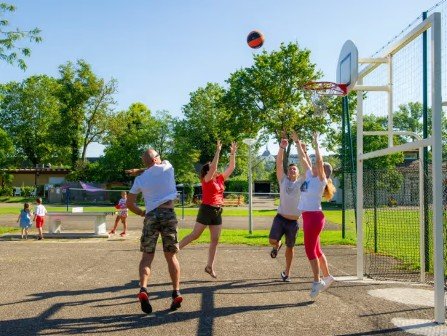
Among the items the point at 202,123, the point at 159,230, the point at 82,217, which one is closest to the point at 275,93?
the point at 202,123

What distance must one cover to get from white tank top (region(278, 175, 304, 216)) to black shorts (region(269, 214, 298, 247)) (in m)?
0.17

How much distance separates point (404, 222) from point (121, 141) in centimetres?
4455

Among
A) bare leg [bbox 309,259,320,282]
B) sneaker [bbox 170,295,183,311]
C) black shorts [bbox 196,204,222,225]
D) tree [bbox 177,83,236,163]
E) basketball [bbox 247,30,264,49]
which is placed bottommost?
sneaker [bbox 170,295,183,311]

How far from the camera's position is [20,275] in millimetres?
8273

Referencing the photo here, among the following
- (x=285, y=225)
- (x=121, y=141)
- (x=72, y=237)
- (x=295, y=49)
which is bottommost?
(x=72, y=237)

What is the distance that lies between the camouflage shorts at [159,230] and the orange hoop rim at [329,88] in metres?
3.93

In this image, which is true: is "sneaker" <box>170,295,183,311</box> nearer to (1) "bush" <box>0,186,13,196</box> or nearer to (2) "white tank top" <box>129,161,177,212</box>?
(2) "white tank top" <box>129,161,177,212</box>

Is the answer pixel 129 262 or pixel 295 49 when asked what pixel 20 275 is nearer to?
pixel 129 262

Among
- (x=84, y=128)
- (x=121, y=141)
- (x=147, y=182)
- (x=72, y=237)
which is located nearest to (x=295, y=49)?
(x=121, y=141)

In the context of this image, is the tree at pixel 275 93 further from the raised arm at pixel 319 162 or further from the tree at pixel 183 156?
the raised arm at pixel 319 162

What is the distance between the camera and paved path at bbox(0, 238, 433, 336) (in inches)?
202

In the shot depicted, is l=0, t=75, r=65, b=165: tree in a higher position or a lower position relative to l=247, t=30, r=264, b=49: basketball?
higher

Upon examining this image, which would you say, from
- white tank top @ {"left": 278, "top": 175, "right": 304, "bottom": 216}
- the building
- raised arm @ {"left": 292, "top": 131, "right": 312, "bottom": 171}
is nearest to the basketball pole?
raised arm @ {"left": 292, "top": 131, "right": 312, "bottom": 171}

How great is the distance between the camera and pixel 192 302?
247 inches
